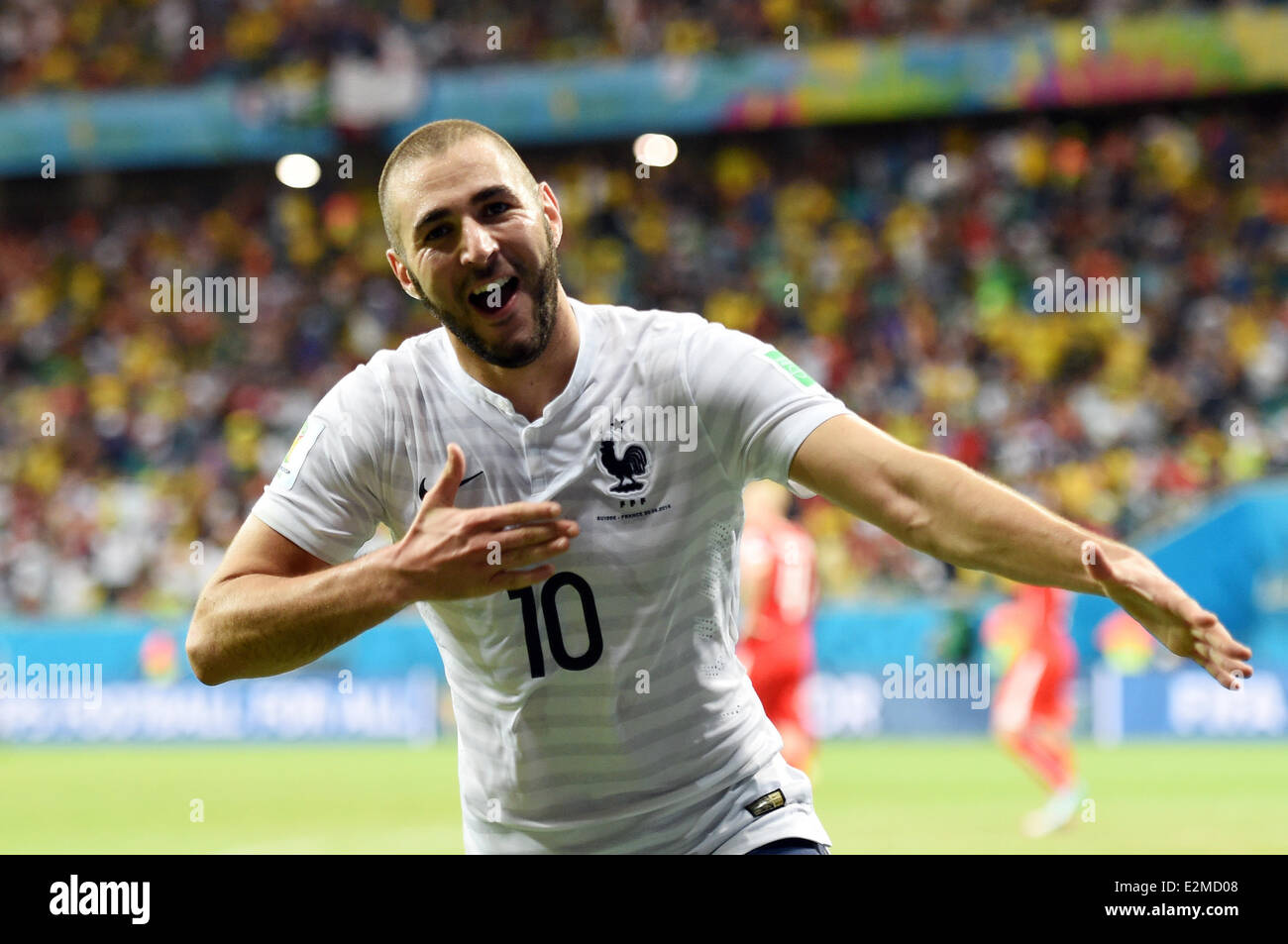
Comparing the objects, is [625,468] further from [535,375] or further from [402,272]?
[402,272]

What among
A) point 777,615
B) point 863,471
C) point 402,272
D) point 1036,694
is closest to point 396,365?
point 402,272

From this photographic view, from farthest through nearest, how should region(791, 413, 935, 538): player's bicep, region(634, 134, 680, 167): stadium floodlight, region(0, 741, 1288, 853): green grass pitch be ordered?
region(634, 134, 680, 167): stadium floodlight, region(0, 741, 1288, 853): green grass pitch, region(791, 413, 935, 538): player's bicep

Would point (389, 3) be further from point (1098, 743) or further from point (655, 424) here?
point (655, 424)

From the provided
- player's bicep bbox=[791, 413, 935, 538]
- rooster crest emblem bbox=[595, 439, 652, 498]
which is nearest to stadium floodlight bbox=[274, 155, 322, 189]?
rooster crest emblem bbox=[595, 439, 652, 498]

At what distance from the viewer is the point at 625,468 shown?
11.1ft

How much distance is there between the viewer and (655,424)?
11.2ft

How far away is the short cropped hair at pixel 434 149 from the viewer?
3400 mm

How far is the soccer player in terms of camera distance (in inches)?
129

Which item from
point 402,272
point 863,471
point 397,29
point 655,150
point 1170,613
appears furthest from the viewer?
point 397,29

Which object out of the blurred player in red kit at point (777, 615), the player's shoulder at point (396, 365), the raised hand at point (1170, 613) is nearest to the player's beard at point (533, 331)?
the player's shoulder at point (396, 365)

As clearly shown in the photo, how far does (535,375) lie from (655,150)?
20.4m

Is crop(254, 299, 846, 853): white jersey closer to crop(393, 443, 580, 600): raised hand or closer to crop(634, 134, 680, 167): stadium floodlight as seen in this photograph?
crop(393, 443, 580, 600): raised hand

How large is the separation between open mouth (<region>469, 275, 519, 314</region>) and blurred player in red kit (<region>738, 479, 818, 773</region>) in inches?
234

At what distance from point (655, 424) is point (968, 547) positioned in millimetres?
780
